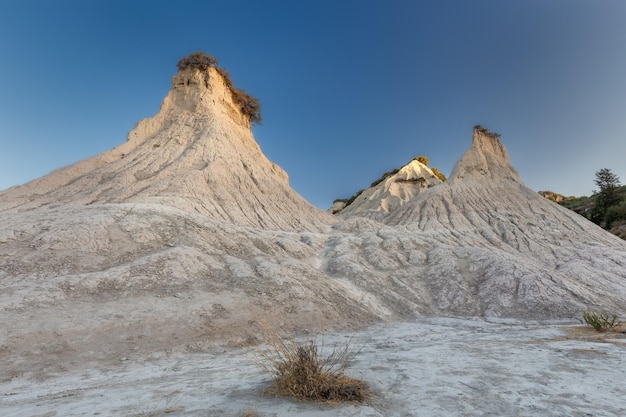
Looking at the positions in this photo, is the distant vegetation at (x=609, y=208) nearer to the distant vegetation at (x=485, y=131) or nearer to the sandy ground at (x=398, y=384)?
the distant vegetation at (x=485, y=131)

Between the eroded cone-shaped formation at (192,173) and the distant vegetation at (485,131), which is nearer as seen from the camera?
the eroded cone-shaped formation at (192,173)

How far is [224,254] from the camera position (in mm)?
13445

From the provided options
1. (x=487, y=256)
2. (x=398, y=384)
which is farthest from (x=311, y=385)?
(x=487, y=256)

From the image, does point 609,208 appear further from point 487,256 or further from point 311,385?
point 311,385

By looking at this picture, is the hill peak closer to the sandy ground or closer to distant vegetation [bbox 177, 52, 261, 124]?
distant vegetation [bbox 177, 52, 261, 124]

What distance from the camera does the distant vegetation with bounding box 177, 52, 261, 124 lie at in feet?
89.7

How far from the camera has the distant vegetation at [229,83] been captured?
27328mm

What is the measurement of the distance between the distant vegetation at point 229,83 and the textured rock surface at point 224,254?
685mm

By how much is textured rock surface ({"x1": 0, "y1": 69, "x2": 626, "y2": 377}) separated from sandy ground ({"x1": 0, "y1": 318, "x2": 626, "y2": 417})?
1.51 meters

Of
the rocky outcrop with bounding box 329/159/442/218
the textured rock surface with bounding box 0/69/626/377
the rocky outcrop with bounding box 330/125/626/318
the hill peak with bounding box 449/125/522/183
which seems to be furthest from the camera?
the rocky outcrop with bounding box 329/159/442/218

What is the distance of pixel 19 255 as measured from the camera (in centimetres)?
1029

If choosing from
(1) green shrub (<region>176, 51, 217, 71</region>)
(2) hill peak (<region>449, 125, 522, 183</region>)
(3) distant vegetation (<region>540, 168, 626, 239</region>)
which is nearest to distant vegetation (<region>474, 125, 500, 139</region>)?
(2) hill peak (<region>449, 125, 522, 183</region>)

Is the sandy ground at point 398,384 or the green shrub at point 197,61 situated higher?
the green shrub at point 197,61

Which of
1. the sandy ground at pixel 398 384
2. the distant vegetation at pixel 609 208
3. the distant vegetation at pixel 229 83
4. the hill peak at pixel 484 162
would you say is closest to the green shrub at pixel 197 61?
the distant vegetation at pixel 229 83
